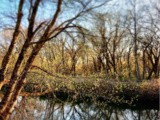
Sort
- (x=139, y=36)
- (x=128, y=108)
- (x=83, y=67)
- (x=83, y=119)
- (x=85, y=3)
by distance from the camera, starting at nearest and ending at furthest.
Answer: (x=85, y=3), (x=83, y=119), (x=128, y=108), (x=139, y=36), (x=83, y=67)

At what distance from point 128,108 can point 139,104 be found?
72 cm

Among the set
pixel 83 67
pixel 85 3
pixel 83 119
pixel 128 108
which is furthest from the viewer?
pixel 83 67

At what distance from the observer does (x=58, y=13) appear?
29.2 feet

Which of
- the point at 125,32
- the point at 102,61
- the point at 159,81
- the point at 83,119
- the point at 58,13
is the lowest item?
the point at 83,119

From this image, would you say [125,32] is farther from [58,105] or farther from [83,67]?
[58,105]

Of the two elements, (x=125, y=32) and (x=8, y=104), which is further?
(x=125, y=32)

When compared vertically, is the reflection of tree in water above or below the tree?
below

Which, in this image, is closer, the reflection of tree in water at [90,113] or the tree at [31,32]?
the tree at [31,32]

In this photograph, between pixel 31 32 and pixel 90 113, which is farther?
pixel 90 113

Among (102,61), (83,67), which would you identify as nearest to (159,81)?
(102,61)

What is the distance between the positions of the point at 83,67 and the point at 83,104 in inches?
932

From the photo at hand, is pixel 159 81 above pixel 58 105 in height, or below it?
above

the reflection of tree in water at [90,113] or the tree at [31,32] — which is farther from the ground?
the tree at [31,32]

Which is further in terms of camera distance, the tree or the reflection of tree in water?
the reflection of tree in water
